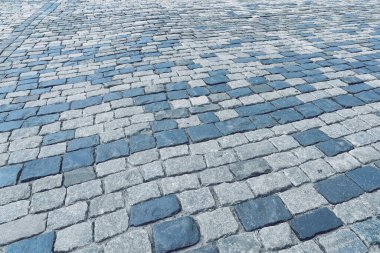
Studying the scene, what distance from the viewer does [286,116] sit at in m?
3.62

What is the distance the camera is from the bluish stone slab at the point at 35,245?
216 cm

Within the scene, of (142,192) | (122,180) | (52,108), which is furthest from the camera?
(52,108)

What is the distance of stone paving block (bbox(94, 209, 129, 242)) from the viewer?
2.25m

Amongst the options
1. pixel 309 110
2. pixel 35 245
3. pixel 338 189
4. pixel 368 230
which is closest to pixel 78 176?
pixel 35 245

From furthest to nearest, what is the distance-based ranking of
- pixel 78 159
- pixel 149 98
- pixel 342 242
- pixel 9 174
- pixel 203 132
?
pixel 149 98, pixel 203 132, pixel 78 159, pixel 9 174, pixel 342 242

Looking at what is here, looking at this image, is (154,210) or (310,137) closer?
(154,210)

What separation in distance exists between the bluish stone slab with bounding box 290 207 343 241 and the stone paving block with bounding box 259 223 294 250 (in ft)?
0.20

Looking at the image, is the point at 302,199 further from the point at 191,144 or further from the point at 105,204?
the point at 105,204

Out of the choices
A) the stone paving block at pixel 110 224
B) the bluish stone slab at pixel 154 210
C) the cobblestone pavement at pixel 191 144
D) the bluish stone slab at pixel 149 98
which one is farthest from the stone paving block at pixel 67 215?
the bluish stone slab at pixel 149 98

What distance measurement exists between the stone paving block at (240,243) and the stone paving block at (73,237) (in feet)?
3.09

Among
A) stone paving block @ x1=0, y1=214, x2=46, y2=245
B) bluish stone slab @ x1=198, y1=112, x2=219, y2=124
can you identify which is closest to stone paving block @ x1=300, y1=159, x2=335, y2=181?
bluish stone slab @ x1=198, y1=112, x2=219, y2=124

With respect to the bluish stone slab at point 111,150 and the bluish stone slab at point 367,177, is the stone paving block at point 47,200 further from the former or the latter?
the bluish stone slab at point 367,177

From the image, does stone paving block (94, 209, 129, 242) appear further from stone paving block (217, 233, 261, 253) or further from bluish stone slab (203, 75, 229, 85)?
bluish stone slab (203, 75, 229, 85)

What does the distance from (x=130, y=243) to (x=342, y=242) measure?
1473 mm
